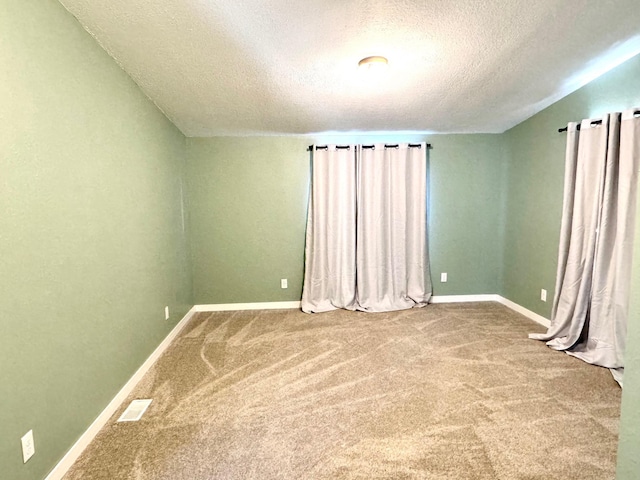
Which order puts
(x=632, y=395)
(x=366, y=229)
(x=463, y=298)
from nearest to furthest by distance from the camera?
(x=632, y=395) → (x=366, y=229) → (x=463, y=298)

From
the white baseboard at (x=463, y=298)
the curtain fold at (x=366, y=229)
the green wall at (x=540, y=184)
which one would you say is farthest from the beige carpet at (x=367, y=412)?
the white baseboard at (x=463, y=298)

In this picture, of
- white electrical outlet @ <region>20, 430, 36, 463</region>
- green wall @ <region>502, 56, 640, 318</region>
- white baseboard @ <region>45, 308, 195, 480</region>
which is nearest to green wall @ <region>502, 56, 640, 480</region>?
green wall @ <region>502, 56, 640, 318</region>

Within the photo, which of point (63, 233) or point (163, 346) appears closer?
point (63, 233)

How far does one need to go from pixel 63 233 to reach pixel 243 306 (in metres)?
2.47

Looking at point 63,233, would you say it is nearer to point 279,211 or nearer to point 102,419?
point 102,419

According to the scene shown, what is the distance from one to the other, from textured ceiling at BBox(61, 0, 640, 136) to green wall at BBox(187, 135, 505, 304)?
2.40 ft

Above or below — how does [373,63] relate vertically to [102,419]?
above

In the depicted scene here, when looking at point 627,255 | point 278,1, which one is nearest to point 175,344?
point 278,1

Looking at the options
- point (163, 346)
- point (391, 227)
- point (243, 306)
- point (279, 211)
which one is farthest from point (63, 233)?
point (391, 227)

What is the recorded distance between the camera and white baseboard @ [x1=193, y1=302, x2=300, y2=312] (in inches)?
144

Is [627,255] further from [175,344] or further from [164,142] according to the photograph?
[164,142]

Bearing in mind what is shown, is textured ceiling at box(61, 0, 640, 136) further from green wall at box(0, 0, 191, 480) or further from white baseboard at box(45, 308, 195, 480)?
white baseboard at box(45, 308, 195, 480)

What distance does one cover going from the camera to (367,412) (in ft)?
5.76

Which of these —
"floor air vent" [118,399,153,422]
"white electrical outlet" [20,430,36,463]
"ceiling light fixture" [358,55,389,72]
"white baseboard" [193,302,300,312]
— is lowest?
"floor air vent" [118,399,153,422]
